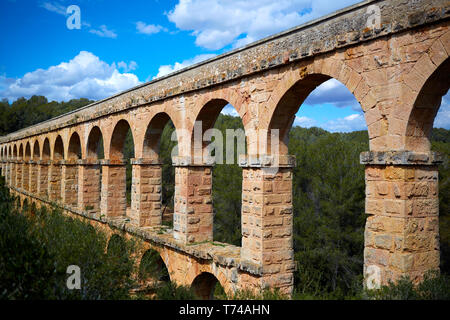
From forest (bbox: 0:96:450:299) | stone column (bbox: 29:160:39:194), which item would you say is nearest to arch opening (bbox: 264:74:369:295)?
forest (bbox: 0:96:450:299)

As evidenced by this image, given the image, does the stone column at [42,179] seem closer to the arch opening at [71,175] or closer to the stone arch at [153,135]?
the arch opening at [71,175]

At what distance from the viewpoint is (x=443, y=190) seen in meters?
12.6

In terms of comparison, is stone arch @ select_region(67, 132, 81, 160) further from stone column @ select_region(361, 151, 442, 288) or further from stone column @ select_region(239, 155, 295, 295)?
stone column @ select_region(361, 151, 442, 288)

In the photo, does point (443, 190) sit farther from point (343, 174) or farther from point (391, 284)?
point (391, 284)

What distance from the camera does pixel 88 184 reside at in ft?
45.0

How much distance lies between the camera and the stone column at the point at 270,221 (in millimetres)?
6254

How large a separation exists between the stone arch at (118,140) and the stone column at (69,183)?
14.3ft

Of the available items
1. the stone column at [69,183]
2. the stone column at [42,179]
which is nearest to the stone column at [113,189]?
the stone column at [69,183]

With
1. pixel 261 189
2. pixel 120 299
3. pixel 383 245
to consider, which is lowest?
pixel 120 299

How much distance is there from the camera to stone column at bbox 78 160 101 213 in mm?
13594

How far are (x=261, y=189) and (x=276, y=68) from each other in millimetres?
1946

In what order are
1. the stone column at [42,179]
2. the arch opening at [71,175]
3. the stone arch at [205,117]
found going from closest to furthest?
1. the stone arch at [205,117]
2. the arch opening at [71,175]
3. the stone column at [42,179]
